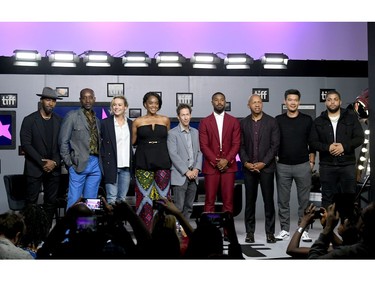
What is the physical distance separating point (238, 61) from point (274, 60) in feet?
1.65

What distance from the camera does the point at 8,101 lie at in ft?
25.9

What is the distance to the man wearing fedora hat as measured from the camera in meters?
5.60

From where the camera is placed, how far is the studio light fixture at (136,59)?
310 inches

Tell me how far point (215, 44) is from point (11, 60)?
9.36 feet

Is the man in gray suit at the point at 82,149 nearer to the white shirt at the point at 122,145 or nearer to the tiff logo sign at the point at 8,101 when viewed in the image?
the white shirt at the point at 122,145

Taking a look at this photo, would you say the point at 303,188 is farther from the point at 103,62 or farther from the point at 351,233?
the point at 103,62

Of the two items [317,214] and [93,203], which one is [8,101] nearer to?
[93,203]

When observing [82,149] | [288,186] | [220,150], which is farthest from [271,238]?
[82,149]

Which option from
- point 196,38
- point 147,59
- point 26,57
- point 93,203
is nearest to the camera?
point 93,203

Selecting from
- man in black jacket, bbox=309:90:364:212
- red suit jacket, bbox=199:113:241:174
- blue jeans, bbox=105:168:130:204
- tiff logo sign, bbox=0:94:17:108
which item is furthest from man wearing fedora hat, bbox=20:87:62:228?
man in black jacket, bbox=309:90:364:212

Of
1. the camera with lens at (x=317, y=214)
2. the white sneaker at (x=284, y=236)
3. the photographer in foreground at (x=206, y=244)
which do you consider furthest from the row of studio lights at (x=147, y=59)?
the photographer in foreground at (x=206, y=244)

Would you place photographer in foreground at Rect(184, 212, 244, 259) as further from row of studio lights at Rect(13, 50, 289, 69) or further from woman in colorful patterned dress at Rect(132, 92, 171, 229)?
row of studio lights at Rect(13, 50, 289, 69)

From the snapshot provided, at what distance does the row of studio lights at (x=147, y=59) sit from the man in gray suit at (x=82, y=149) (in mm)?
2446
